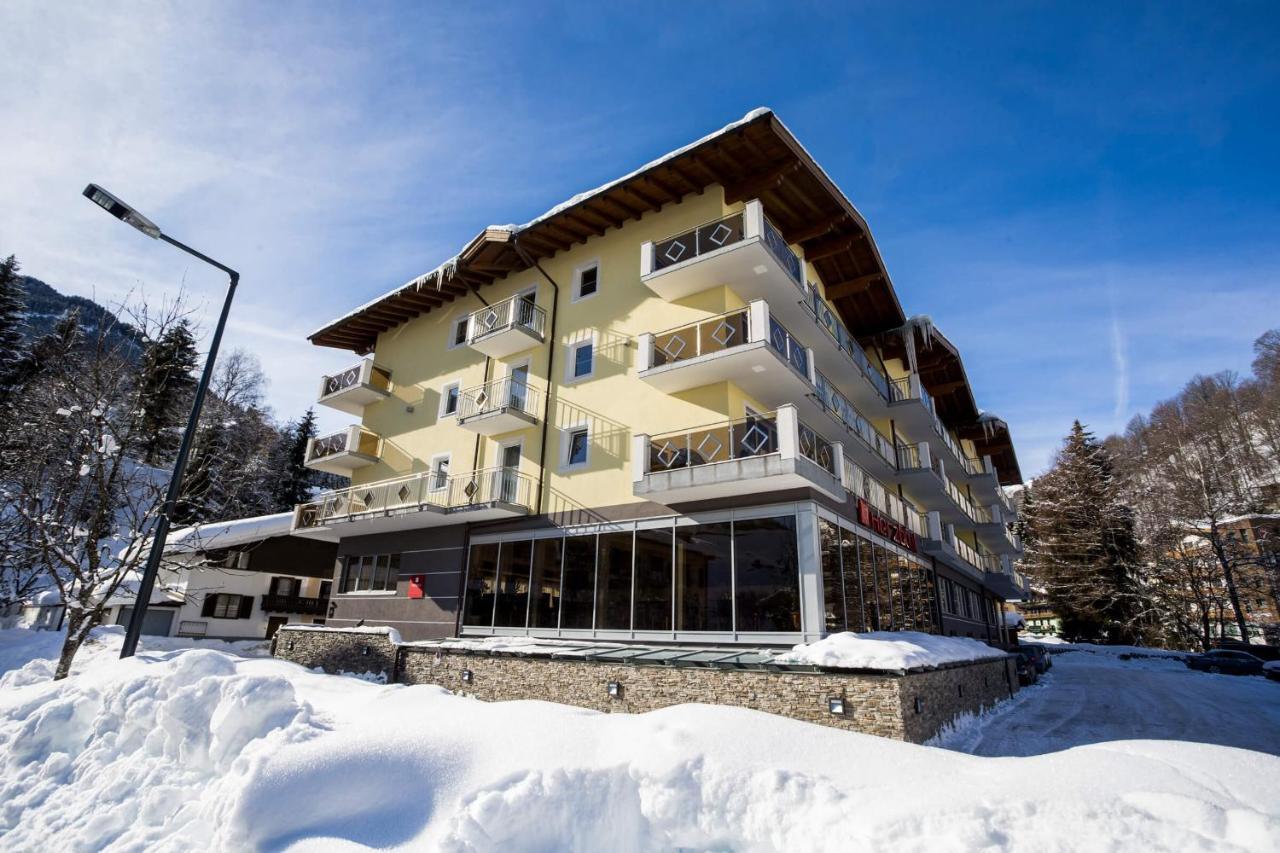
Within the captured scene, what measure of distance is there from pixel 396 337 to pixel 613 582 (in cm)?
1621

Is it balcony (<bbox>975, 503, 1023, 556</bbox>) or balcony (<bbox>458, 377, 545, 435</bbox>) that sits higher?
balcony (<bbox>458, 377, 545, 435</bbox>)

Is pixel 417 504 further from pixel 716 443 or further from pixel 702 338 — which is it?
pixel 702 338

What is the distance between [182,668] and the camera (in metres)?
8.00

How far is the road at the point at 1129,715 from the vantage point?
11867 mm

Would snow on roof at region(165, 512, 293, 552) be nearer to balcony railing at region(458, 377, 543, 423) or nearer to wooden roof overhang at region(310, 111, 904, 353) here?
wooden roof overhang at region(310, 111, 904, 353)

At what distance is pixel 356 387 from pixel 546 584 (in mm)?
12303

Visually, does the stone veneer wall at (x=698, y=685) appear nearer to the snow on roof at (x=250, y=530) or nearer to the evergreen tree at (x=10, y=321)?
the snow on roof at (x=250, y=530)

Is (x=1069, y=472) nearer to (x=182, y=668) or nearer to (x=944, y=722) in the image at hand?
(x=944, y=722)

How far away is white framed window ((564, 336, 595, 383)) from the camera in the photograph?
1831 centimetres

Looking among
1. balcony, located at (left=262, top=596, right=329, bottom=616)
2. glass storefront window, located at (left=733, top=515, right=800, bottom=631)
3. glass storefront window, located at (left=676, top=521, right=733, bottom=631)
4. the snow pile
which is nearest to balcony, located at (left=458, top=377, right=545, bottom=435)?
glass storefront window, located at (left=676, top=521, right=733, bottom=631)

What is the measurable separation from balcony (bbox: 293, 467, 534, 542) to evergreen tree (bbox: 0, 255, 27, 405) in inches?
990

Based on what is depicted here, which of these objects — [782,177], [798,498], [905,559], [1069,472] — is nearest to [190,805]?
[798,498]

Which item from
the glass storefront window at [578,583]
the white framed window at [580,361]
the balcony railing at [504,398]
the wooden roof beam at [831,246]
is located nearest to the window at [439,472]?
the balcony railing at [504,398]

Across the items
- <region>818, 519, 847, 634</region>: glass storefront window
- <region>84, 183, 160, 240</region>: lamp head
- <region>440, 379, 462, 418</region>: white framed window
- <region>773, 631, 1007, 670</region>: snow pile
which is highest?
<region>440, 379, 462, 418</region>: white framed window
